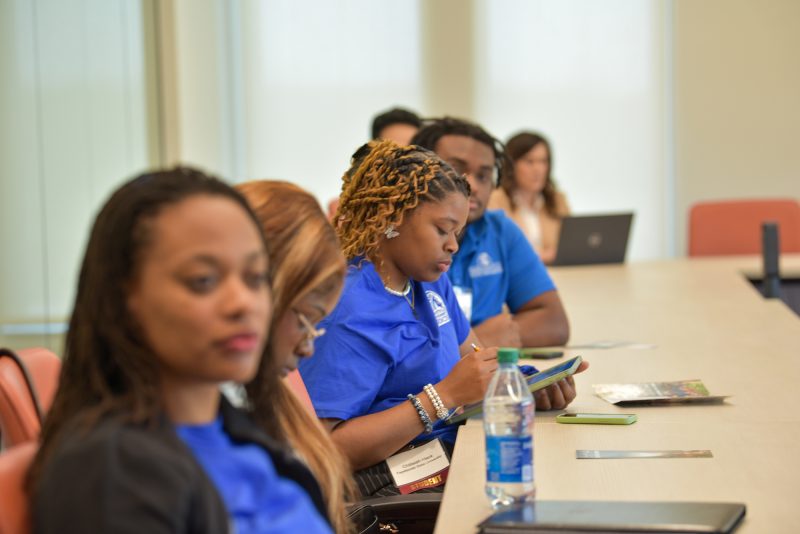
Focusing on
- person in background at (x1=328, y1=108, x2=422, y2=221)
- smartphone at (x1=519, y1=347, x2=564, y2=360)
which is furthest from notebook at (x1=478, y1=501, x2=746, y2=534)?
person in background at (x1=328, y1=108, x2=422, y2=221)

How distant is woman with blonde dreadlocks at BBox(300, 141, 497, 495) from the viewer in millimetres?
1835

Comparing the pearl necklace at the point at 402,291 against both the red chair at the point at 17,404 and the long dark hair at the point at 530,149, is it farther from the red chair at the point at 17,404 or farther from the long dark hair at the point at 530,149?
the long dark hair at the point at 530,149

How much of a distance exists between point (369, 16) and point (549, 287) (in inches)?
161

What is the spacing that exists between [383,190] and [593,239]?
3.07 metres

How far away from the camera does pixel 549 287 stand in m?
3.01

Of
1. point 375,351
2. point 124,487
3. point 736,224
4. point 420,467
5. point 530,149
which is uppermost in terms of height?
point 530,149

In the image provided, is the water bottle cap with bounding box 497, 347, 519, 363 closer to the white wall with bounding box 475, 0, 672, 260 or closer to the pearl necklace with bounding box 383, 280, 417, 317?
the pearl necklace with bounding box 383, 280, 417, 317

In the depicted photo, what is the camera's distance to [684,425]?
1846 millimetres

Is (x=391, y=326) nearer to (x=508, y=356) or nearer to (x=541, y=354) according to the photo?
(x=508, y=356)

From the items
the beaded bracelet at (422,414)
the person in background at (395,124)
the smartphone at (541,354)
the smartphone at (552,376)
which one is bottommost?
the smartphone at (541,354)

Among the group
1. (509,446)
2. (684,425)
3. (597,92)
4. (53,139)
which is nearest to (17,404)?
(509,446)

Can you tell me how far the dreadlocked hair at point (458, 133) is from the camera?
286cm

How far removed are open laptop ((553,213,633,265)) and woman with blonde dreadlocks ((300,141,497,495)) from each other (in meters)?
2.69

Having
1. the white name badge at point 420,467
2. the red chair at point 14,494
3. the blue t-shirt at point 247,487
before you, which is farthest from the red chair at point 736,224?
the red chair at point 14,494
